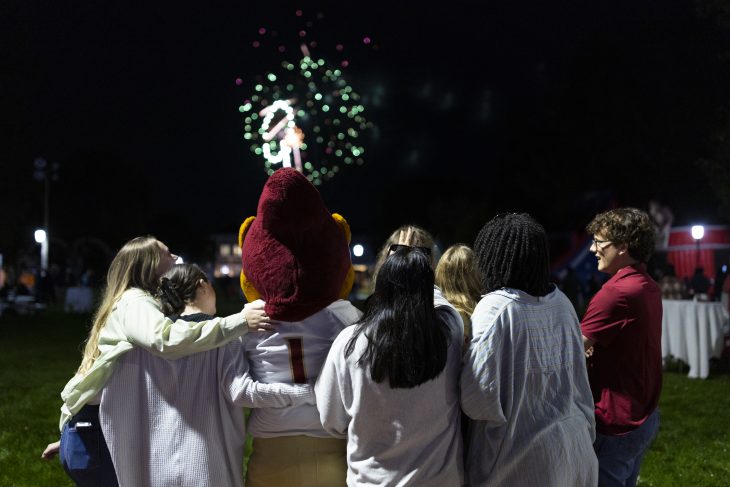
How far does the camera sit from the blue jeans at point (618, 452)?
11.0ft

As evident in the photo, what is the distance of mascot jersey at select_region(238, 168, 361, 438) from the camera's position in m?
3.01

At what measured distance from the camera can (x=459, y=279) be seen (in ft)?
12.2

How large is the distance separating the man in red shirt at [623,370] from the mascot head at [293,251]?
3.94ft

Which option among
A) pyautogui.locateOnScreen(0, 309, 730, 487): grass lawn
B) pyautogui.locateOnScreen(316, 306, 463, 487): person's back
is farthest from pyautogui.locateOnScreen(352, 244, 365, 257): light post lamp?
pyautogui.locateOnScreen(316, 306, 463, 487): person's back

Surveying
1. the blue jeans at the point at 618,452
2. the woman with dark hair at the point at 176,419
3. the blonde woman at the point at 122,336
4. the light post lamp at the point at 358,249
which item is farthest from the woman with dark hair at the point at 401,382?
the light post lamp at the point at 358,249

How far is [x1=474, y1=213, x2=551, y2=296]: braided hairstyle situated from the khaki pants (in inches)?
34.5

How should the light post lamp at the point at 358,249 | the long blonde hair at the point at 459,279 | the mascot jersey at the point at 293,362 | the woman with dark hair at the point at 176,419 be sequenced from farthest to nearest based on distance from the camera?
the light post lamp at the point at 358,249
the long blonde hair at the point at 459,279
the woman with dark hair at the point at 176,419
the mascot jersey at the point at 293,362

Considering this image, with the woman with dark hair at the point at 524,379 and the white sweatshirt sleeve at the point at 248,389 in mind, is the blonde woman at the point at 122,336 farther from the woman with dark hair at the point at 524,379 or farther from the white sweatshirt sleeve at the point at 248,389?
the woman with dark hair at the point at 524,379

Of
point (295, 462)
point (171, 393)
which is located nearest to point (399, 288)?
point (295, 462)

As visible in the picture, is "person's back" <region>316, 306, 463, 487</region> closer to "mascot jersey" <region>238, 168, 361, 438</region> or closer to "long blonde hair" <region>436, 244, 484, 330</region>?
"mascot jersey" <region>238, 168, 361, 438</region>

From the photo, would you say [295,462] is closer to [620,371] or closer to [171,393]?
[171,393]

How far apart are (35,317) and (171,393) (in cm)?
2130

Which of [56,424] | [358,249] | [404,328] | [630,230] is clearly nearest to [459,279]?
[630,230]

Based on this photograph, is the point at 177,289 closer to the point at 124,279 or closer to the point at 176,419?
the point at 124,279
